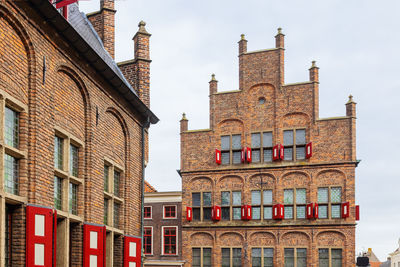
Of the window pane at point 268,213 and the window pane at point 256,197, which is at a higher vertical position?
the window pane at point 256,197

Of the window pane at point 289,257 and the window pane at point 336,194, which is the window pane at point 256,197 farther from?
the window pane at point 336,194

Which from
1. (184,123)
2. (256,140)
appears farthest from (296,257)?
(184,123)

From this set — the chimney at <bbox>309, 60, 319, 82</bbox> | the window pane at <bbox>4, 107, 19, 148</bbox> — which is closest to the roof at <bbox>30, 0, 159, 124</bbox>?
the window pane at <bbox>4, 107, 19, 148</bbox>

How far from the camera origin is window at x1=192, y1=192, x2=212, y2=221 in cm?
2736

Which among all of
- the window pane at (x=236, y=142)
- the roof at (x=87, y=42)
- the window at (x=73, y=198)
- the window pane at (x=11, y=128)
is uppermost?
the roof at (x=87, y=42)

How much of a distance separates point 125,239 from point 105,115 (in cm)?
286

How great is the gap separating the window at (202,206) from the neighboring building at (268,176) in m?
0.05

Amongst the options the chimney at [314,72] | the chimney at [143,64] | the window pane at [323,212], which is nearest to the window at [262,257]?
the window pane at [323,212]

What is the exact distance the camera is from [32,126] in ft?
24.8

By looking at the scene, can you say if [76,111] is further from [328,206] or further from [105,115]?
[328,206]

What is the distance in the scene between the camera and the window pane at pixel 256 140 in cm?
2717

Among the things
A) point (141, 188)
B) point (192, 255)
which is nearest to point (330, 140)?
point (192, 255)

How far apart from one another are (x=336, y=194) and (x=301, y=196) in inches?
66.3

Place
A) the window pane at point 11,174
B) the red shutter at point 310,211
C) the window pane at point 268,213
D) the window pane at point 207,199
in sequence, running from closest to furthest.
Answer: the window pane at point 11,174 → the red shutter at point 310,211 → the window pane at point 268,213 → the window pane at point 207,199
